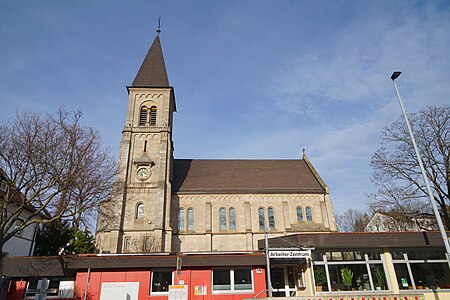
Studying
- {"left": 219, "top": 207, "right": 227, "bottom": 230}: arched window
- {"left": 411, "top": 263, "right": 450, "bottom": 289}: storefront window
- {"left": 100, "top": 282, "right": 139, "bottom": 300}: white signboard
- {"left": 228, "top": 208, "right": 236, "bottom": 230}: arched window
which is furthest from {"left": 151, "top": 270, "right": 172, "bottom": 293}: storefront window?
{"left": 228, "top": 208, "right": 236, "bottom": 230}: arched window

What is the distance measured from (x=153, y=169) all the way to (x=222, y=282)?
1686cm

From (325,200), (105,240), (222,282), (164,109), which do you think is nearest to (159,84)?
(164,109)

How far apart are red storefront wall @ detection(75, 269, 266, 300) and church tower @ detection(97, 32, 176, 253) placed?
8269mm

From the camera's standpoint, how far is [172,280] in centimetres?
1445

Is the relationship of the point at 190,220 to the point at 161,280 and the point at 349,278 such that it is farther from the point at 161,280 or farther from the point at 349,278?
the point at 349,278

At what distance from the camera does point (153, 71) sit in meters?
36.1

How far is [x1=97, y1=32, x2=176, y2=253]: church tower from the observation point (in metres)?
25.4

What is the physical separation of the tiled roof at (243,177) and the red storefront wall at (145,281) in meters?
16.5

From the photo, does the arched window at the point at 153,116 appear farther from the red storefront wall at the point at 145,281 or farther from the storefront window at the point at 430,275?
the storefront window at the point at 430,275

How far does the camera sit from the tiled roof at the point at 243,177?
104 ft

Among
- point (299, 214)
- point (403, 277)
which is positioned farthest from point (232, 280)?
point (299, 214)

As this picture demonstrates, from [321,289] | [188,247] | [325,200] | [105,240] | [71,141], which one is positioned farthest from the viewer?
[325,200]

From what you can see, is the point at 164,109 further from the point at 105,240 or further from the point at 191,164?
the point at 105,240

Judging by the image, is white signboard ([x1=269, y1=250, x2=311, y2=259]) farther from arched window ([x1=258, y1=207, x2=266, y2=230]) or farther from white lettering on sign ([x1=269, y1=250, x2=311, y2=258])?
arched window ([x1=258, y1=207, x2=266, y2=230])
